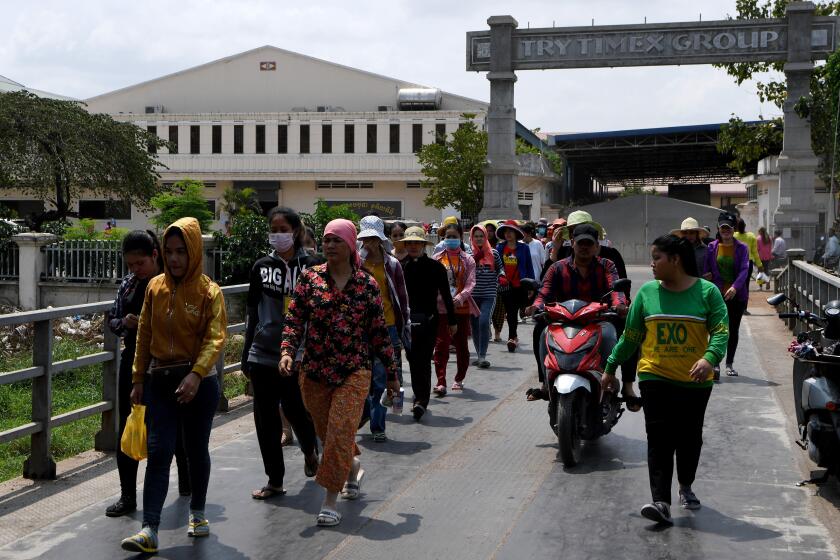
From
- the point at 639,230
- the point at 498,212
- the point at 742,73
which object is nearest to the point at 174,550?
the point at 498,212

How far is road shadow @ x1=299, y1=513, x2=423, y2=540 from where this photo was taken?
616 centimetres

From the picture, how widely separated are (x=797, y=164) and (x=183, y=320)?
2367 cm

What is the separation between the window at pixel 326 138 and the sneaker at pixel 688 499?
62.2m

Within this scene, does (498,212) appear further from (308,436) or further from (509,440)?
(308,436)

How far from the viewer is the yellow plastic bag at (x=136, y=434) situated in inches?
237

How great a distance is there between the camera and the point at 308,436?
716cm

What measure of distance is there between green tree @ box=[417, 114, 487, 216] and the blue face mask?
43.2 m

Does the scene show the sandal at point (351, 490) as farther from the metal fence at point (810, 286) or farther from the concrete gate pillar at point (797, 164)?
the concrete gate pillar at point (797, 164)

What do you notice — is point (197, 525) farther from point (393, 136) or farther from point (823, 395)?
point (393, 136)

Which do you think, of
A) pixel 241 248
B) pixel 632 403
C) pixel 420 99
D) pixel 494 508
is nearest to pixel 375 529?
pixel 494 508

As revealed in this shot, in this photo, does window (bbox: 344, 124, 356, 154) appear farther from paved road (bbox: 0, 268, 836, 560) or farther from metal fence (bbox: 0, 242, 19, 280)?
paved road (bbox: 0, 268, 836, 560)

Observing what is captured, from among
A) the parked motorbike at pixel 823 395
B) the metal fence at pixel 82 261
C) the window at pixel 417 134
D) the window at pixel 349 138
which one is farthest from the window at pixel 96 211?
the parked motorbike at pixel 823 395

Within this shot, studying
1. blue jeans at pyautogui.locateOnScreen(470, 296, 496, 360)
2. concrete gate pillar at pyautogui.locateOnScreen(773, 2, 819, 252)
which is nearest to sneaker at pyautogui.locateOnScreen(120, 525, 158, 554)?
blue jeans at pyautogui.locateOnScreen(470, 296, 496, 360)

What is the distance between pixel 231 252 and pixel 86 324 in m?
7.56
